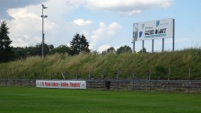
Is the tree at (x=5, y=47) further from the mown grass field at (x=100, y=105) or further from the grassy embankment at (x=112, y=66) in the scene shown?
the mown grass field at (x=100, y=105)

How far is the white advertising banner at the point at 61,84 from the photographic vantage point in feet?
166

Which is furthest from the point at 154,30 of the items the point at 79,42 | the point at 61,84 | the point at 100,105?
the point at 79,42

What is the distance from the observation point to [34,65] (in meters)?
73.1

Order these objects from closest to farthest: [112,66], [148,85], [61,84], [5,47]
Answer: [148,85] → [61,84] → [112,66] → [5,47]

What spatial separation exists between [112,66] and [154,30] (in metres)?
7.56

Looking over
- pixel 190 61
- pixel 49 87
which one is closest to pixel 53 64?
pixel 49 87

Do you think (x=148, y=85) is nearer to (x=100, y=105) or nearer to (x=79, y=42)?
(x=100, y=105)

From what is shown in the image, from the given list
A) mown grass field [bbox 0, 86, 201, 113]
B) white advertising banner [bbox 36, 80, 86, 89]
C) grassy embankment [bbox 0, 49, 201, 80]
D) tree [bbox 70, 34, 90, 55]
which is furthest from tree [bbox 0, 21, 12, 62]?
mown grass field [bbox 0, 86, 201, 113]

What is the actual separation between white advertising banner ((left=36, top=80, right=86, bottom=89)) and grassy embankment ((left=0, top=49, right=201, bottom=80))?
4.01 metres

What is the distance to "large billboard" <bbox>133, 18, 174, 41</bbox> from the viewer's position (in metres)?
53.2

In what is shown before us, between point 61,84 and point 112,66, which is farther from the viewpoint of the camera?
point 112,66

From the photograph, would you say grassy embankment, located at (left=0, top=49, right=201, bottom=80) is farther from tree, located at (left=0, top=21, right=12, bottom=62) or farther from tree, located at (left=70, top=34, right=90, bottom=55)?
tree, located at (left=70, top=34, right=90, bottom=55)

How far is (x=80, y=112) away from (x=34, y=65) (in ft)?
182

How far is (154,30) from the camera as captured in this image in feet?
182
